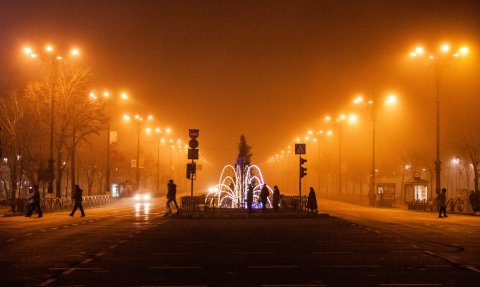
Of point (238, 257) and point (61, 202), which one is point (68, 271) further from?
point (61, 202)

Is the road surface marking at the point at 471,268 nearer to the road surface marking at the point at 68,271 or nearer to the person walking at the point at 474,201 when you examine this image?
the road surface marking at the point at 68,271

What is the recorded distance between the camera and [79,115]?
57781mm

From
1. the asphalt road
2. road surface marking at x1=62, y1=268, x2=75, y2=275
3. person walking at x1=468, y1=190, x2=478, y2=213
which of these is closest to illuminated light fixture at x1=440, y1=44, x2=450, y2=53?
person walking at x1=468, y1=190, x2=478, y2=213

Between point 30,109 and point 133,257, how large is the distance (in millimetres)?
44406

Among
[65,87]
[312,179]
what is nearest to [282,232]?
[65,87]

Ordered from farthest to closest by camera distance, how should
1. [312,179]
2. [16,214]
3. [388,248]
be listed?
[312,179]
[16,214]
[388,248]

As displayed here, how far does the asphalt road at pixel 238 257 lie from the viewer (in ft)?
44.3

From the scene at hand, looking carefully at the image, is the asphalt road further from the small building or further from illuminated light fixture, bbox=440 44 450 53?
the small building

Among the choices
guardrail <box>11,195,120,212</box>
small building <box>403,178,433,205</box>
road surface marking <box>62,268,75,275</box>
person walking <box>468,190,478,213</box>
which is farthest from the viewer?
small building <box>403,178,433,205</box>

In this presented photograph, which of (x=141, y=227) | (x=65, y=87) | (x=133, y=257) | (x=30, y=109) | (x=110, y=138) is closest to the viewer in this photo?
(x=133, y=257)

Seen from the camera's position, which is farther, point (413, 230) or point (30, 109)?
point (30, 109)

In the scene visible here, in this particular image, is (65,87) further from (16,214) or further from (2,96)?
(16,214)

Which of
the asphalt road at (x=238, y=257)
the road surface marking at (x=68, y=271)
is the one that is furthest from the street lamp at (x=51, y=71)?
the road surface marking at (x=68, y=271)

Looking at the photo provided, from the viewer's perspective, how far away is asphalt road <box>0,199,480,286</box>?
13516 millimetres
